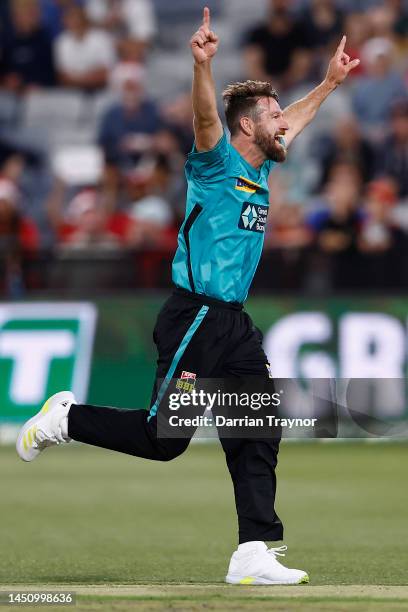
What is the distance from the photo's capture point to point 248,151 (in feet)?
21.3

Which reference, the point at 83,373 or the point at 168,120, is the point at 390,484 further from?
the point at 168,120

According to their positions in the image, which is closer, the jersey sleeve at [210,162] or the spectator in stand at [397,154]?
the jersey sleeve at [210,162]

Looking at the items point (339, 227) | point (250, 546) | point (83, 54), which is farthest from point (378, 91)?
point (250, 546)

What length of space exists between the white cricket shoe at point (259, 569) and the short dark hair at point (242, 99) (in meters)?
1.90

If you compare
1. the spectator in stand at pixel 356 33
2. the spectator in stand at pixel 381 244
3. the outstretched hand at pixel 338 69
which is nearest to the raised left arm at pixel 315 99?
the outstretched hand at pixel 338 69

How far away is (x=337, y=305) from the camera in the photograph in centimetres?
1395

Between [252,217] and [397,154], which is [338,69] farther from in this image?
[397,154]

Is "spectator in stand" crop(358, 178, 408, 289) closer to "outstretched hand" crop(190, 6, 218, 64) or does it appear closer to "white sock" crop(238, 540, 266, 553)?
"white sock" crop(238, 540, 266, 553)

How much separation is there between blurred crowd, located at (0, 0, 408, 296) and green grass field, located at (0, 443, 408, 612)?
194 cm

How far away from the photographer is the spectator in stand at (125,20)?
63.7 feet

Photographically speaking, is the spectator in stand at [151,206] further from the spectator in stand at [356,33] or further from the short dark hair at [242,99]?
the short dark hair at [242,99]

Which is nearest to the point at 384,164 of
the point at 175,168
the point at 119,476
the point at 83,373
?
the point at 175,168

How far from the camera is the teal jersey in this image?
252 inches

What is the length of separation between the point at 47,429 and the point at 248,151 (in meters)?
1.59
